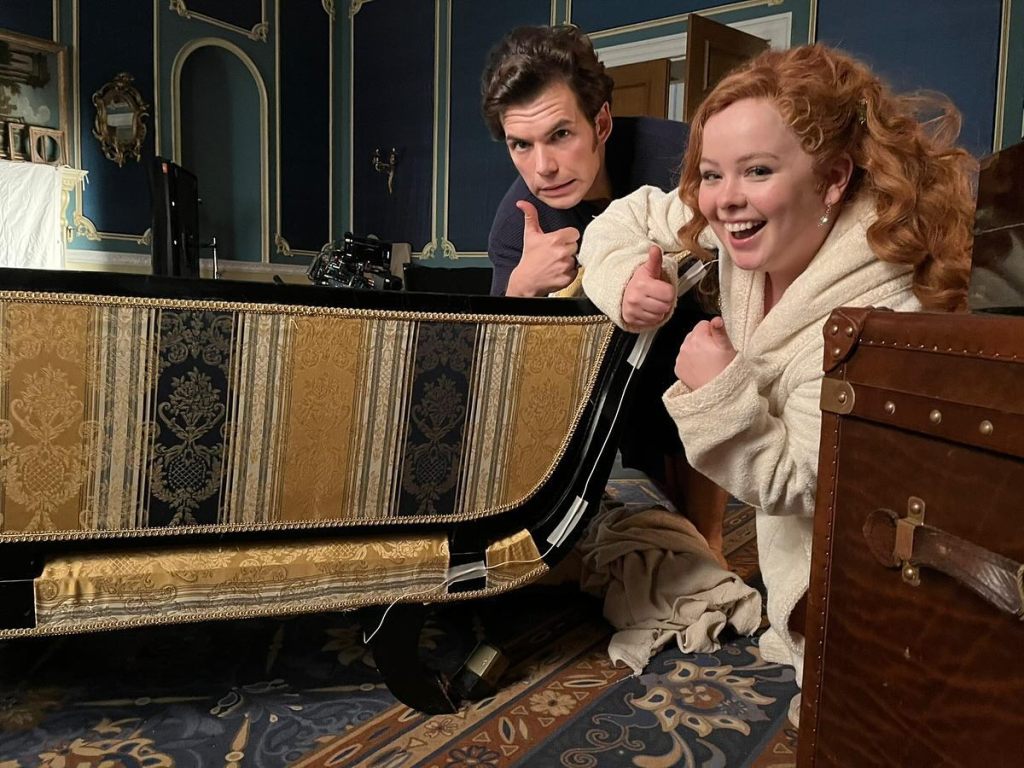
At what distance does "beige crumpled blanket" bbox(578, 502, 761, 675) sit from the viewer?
4.60 ft

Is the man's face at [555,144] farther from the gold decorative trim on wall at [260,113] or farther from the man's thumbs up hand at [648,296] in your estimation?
the gold decorative trim on wall at [260,113]

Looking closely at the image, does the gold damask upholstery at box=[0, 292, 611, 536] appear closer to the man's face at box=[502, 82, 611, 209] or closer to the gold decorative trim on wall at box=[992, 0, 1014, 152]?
the man's face at box=[502, 82, 611, 209]

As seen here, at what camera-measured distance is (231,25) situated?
569 cm

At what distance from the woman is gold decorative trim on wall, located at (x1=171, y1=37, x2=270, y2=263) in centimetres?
526

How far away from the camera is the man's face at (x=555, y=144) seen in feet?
5.47

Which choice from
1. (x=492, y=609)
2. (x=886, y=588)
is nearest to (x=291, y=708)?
(x=492, y=609)

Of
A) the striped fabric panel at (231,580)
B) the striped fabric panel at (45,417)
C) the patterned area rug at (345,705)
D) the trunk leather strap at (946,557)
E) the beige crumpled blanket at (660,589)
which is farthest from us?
the beige crumpled blanket at (660,589)

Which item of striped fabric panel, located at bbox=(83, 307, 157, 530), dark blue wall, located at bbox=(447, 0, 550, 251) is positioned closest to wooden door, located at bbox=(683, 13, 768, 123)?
dark blue wall, located at bbox=(447, 0, 550, 251)

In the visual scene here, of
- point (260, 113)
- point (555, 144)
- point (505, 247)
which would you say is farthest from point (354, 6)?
point (555, 144)

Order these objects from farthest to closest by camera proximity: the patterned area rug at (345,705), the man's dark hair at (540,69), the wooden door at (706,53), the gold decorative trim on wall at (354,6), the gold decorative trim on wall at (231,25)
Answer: the gold decorative trim on wall at (354,6) < the gold decorative trim on wall at (231,25) < the wooden door at (706,53) < the man's dark hair at (540,69) < the patterned area rug at (345,705)

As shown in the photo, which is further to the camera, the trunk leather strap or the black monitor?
the black monitor

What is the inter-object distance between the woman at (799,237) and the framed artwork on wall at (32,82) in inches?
196

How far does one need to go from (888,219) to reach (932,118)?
0.27 metres

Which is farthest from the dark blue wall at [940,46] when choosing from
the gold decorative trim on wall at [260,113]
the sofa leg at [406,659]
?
the gold decorative trim on wall at [260,113]
